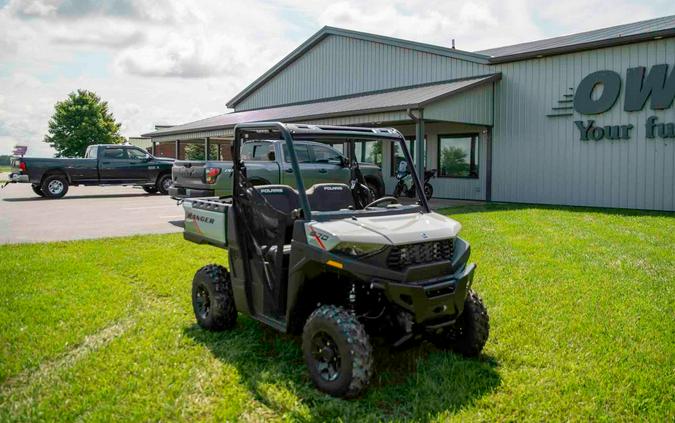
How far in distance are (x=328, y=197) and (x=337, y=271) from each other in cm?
99

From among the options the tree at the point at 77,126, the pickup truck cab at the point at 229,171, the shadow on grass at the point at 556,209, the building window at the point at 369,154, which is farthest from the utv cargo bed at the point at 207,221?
the tree at the point at 77,126

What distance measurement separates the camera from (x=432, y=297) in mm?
3629

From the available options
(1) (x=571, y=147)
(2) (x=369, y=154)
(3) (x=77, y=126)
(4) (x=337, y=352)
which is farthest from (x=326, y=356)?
(3) (x=77, y=126)

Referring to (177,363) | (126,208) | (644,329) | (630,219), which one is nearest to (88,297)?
(177,363)

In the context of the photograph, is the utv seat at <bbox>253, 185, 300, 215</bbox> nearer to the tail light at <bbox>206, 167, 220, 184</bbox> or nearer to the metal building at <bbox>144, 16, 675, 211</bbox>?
the tail light at <bbox>206, 167, 220, 184</bbox>

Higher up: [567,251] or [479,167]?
[479,167]

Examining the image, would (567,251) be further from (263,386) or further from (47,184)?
(47,184)

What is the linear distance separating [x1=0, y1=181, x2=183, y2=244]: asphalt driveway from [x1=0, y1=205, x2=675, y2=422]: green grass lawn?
311 cm

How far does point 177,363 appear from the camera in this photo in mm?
4246

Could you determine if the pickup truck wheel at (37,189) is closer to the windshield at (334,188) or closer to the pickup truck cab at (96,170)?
the pickup truck cab at (96,170)

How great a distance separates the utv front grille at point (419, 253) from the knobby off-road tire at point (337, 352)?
1.52 feet

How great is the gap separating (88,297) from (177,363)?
2294 millimetres

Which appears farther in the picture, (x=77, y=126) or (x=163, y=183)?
(x=77, y=126)

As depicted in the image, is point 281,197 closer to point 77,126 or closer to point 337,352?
point 337,352
